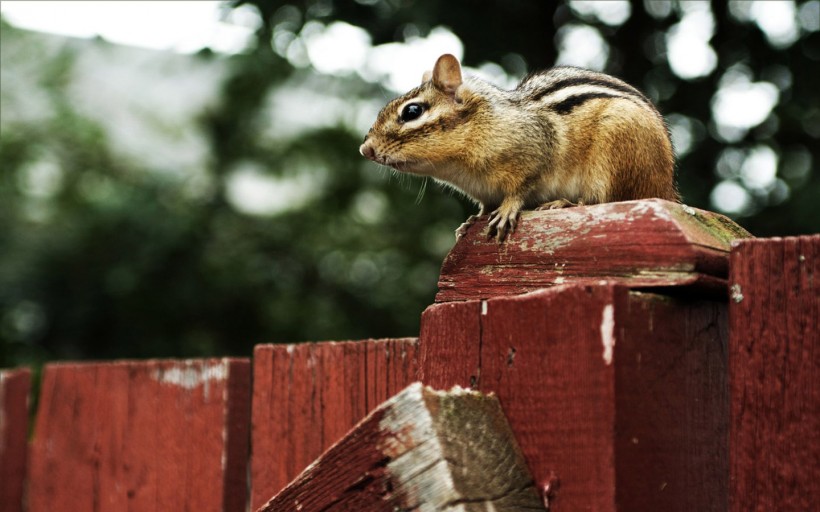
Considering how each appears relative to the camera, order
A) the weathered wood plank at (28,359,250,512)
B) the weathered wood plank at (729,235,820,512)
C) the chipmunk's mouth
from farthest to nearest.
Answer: the chipmunk's mouth < the weathered wood plank at (28,359,250,512) < the weathered wood plank at (729,235,820,512)

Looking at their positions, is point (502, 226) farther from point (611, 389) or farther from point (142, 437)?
point (142, 437)

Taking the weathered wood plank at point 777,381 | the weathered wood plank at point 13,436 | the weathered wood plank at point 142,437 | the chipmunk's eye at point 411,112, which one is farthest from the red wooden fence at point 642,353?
the weathered wood plank at point 13,436

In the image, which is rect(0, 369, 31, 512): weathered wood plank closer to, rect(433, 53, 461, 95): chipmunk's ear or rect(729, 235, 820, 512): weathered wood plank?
rect(433, 53, 461, 95): chipmunk's ear

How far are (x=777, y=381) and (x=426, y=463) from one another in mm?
402

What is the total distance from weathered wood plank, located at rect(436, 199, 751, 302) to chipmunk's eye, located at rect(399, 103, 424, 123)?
142 centimetres

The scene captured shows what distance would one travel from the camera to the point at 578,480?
107 cm

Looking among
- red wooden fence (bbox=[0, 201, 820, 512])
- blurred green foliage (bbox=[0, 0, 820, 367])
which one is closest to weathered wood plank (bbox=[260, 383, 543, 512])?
red wooden fence (bbox=[0, 201, 820, 512])

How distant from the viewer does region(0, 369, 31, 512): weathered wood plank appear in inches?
112

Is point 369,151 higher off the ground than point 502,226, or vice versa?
point 369,151

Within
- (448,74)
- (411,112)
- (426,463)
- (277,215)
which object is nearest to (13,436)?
(411,112)

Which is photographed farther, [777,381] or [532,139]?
[532,139]

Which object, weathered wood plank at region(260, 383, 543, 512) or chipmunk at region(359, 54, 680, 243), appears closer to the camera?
weathered wood plank at region(260, 383, 543, 512)

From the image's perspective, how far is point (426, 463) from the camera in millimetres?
1037

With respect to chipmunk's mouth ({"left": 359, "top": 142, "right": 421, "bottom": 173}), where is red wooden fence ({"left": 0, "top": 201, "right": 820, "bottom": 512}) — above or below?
below
